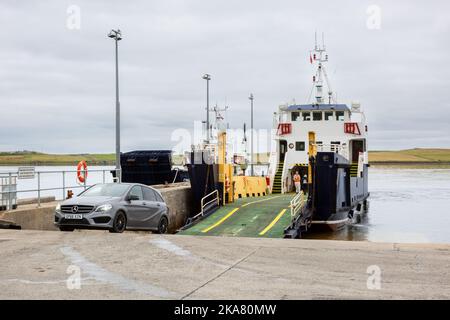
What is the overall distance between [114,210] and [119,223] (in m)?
0.42

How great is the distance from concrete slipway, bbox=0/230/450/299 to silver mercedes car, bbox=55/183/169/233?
1704 mm

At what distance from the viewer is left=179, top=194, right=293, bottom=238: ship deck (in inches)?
674

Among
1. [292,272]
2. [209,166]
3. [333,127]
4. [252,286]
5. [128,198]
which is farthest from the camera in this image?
[333,127]

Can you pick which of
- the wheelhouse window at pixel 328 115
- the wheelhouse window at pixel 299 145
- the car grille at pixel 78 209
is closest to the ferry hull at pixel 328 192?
the wheelhouse window at pixel 299 145

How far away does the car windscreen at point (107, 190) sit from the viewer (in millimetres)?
14184

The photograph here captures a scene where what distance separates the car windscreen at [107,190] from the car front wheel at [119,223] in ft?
2.24

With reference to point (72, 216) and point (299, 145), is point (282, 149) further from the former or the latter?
point (72, 216)

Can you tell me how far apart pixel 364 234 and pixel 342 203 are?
140 inches

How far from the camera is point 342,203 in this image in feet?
80.8

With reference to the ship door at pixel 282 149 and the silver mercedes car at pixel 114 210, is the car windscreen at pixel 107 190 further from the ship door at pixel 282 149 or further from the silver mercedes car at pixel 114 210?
the ship door at pixel 282 149

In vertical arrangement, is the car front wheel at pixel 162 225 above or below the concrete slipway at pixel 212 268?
below
